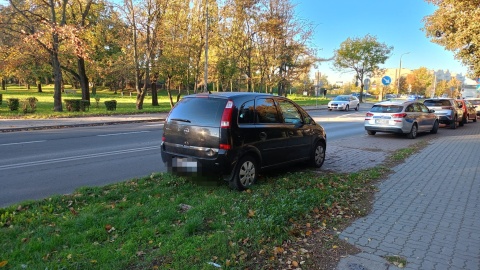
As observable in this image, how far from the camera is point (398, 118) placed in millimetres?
13625

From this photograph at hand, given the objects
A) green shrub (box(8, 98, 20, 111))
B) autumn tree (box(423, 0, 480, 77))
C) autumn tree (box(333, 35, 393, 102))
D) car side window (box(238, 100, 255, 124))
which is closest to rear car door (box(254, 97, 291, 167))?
car side window (box(238, 100, 255, 124))

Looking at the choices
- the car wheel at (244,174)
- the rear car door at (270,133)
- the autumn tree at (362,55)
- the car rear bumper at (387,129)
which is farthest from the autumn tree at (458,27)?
the autumn tree at (362,55)

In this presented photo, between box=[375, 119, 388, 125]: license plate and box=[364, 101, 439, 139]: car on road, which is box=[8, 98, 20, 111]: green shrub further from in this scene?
box=[375, 119, 388, 125]: license plate

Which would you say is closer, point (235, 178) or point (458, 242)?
point (458, 242)

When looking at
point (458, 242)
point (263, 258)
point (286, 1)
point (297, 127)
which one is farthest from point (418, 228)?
point (286, 1)

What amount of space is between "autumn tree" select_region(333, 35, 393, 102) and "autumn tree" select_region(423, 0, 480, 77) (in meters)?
43.3

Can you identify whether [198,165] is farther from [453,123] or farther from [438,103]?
[438,103]

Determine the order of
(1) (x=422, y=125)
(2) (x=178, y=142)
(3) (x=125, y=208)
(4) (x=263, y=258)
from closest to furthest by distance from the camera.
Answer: (4) (x=263, y=258), (3) (x=125, y=208), (2) (x=178, y=142), (1) (x=422, y=125)

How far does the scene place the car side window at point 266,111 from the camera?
6129 mm

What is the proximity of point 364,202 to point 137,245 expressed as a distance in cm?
347

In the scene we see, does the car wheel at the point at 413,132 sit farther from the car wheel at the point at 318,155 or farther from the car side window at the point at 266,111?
the car side window at the point at 266,111

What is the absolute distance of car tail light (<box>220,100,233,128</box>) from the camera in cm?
544

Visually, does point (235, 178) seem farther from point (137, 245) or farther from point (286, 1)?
point (286, 1)

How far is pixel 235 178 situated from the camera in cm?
562
